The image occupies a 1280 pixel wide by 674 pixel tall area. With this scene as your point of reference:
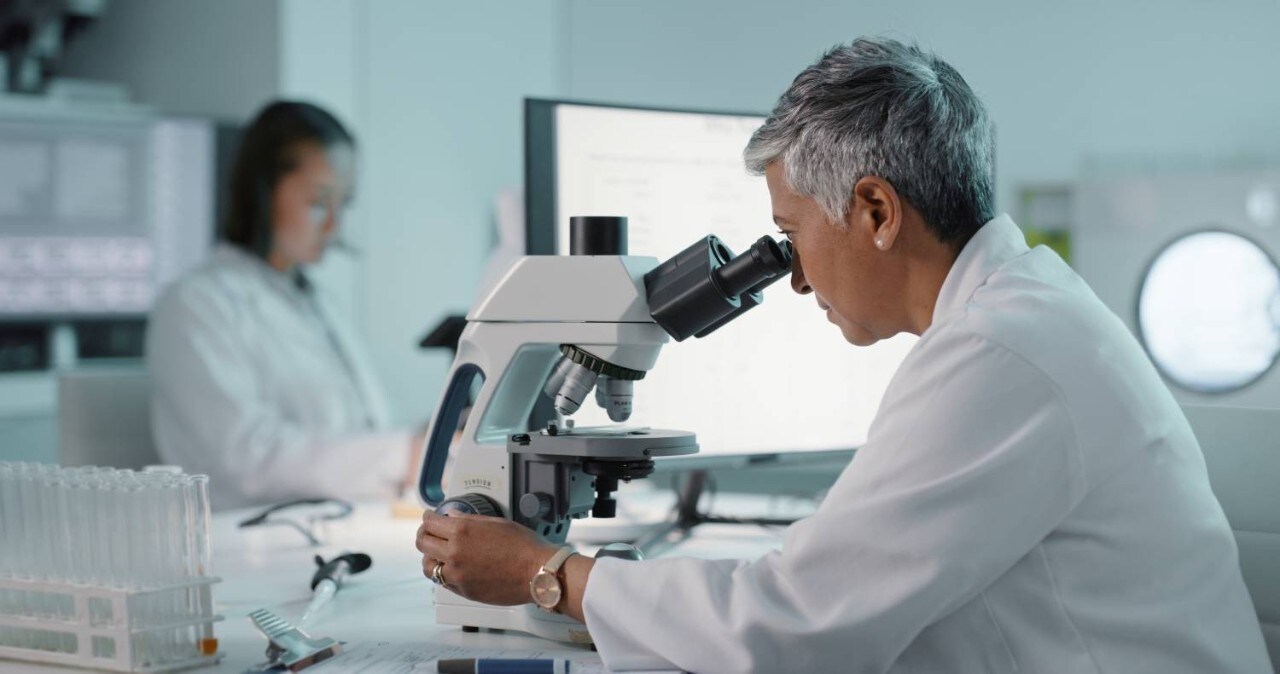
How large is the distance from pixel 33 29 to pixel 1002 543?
447 cm

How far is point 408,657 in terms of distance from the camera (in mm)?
1085

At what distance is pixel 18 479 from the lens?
110 cm

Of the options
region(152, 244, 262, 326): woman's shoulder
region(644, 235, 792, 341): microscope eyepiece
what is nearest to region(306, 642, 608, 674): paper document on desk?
region(644, 235, 792, 341): microscope eyepiece

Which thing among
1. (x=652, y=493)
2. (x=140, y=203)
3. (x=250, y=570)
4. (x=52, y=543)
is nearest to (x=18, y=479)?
(x=52, y=543)

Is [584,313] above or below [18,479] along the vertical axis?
above

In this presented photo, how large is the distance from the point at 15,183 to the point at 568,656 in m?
3.75

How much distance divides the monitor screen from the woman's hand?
39 centimetres

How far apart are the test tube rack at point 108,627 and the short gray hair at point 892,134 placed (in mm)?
611

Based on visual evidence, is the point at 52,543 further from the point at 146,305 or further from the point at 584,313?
the point at 146,305

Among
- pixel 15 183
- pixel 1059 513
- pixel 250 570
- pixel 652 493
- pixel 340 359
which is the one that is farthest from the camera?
pixel 15 183

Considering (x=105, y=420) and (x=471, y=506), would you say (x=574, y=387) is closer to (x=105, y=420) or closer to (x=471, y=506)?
(x=471, y=506)

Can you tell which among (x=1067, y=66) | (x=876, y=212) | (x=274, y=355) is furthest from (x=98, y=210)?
(x=876, y=212)

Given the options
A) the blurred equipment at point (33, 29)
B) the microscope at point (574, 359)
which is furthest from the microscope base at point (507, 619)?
the blurred equipment at point (33, 29)

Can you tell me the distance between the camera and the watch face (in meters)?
1.04
